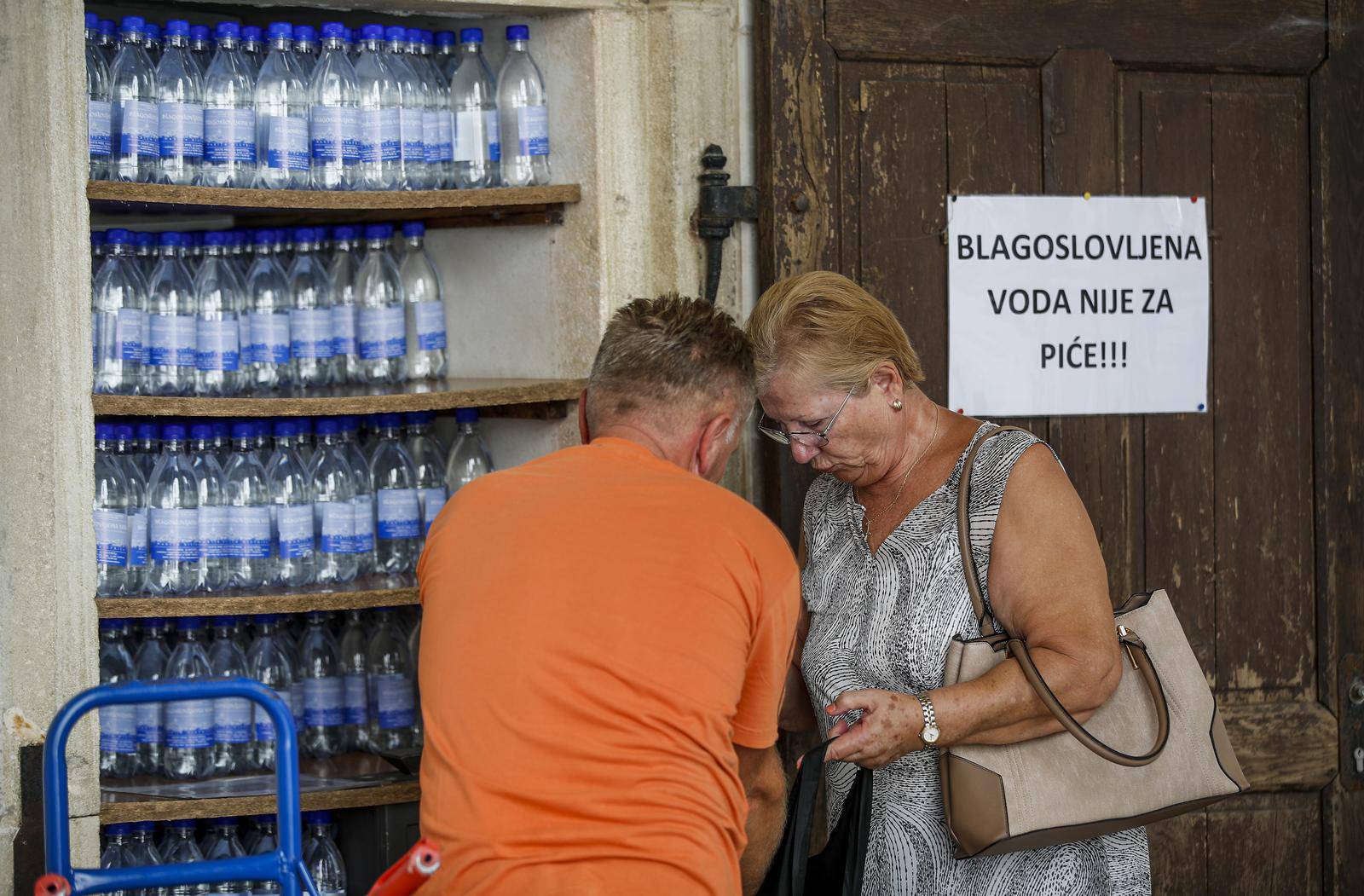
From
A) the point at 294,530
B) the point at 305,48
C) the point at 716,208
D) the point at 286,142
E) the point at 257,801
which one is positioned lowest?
the point at 257,801

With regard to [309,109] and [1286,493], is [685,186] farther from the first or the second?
[1286,493]

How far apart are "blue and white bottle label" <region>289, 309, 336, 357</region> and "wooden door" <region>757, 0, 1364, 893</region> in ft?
2.75

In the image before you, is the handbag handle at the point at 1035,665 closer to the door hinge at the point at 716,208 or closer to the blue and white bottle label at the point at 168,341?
the door hinge at the point at 716,208

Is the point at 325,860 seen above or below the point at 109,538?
below

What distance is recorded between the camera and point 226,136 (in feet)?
8.18

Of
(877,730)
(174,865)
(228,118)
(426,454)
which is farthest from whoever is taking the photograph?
(426,454)

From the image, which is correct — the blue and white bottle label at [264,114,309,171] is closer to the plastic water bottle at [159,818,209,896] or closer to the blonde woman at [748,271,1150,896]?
the blonde woman at [748,271,1150,896]

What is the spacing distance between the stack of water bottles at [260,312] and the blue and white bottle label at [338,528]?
0.70 ft

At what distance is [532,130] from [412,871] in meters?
1.56

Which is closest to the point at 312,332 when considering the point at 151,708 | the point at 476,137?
the point at 476,137

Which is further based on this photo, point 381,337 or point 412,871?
point 381,337

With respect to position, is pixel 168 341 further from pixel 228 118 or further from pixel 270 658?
pixel 270 658

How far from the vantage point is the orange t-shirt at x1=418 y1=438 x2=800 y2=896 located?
4.48ft

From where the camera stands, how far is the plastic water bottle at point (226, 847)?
2582 mm
